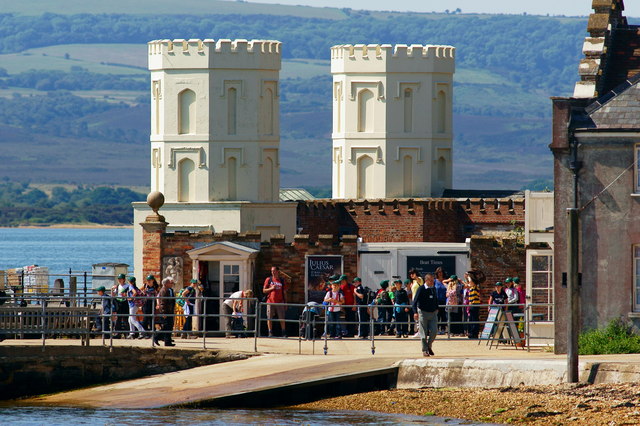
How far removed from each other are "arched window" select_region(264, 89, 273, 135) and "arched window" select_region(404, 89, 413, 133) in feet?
37.5

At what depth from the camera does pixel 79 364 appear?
32250mm

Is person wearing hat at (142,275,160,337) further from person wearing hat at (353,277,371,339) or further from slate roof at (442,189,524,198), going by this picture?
slate roof at (442,189,524,198)

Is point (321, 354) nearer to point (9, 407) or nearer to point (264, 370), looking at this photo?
point (264, 370)

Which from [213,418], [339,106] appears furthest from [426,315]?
[339,106]

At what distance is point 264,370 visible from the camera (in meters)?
30.0

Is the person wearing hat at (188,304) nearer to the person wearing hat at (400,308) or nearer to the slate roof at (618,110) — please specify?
the person wearing hat at (400,308)

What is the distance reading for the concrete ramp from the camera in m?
28.5

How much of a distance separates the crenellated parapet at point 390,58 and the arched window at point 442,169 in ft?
14.2

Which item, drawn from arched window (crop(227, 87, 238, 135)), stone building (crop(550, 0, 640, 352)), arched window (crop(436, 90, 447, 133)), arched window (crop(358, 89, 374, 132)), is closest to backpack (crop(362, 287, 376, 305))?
stone building (crop(550, 0, 640, 352))

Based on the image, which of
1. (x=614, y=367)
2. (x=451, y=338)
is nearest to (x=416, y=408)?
(x=614, y=367)

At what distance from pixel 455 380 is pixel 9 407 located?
29.3 feet

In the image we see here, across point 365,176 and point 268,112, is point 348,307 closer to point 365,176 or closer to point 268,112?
point 268,112

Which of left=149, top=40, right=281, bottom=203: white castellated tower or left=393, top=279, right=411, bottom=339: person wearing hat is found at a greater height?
left=149, top=40, right=281, bottom=203: white castellated tower

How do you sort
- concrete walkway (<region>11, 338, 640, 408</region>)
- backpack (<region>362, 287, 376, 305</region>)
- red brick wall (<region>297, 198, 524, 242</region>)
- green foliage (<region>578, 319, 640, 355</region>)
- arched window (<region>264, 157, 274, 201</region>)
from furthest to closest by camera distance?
1. red brick wall (<region>297, 198, 524, 242</region>)
2. arched window (<region>264, 157, 274, 201</region>)
3. backpack (<region>362, 287, 376, 305</region>)
4. green foliage (<region>578, 319, 640, 355</region>)
5. concrete walkway (<region>11, 338, 640, 408</region>)
